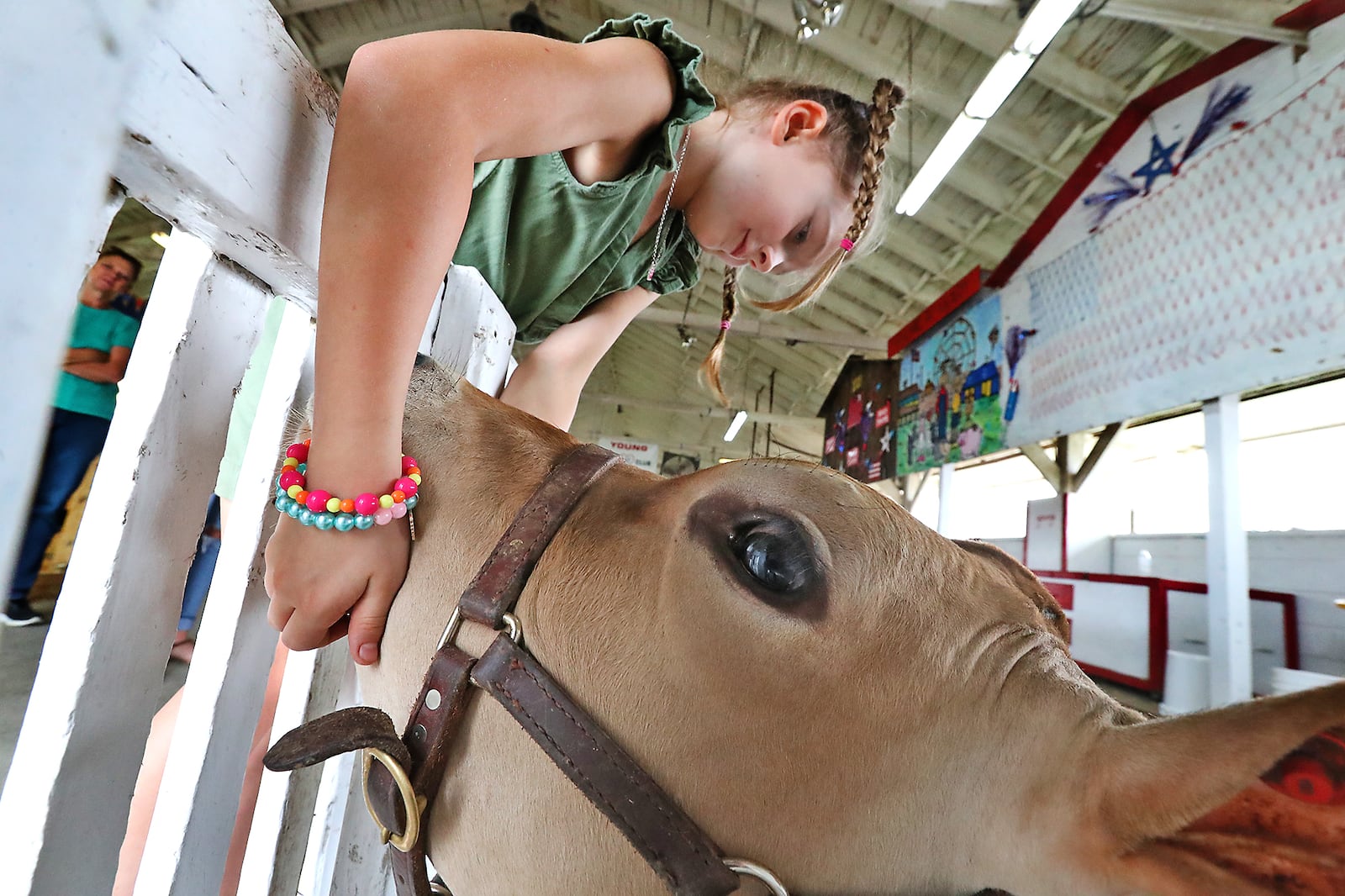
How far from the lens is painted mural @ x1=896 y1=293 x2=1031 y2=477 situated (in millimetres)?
4555

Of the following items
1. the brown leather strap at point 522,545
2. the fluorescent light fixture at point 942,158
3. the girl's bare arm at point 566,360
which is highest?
the fluorescent light fixture at point 942,158

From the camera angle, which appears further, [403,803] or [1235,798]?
[403,803]

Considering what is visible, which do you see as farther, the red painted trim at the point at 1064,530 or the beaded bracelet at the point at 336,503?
the red painted trim at the point at 1064,530

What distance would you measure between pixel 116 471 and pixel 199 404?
0.35 feet

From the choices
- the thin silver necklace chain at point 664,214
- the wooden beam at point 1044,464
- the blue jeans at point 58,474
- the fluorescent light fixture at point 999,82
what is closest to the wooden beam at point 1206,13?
the fluorescent light fixture at point 999,82

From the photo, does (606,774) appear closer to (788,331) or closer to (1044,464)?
(1044,464)

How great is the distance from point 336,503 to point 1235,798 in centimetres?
87

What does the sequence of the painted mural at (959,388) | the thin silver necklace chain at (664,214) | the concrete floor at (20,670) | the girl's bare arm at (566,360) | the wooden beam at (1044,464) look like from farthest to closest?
1. the painted mural at (959,388)
2. the wooden beam at (1044,464)
3. the concrete floor at (20,670)
4. the girl's bare arm at (566,360)
5. the thin silver necklace chain at (664,214)

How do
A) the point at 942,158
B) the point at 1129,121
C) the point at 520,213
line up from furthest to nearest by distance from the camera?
the point at 942,158, the point at 1129,121, the point at 520,213

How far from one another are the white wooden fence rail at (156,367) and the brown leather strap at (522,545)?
353 mm

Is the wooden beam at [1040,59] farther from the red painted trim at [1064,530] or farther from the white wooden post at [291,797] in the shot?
the white wooden post at [291,797]

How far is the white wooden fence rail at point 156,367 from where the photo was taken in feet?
1.33

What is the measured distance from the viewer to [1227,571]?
8.95 ft

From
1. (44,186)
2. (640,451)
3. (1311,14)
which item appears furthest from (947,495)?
(640,451)
